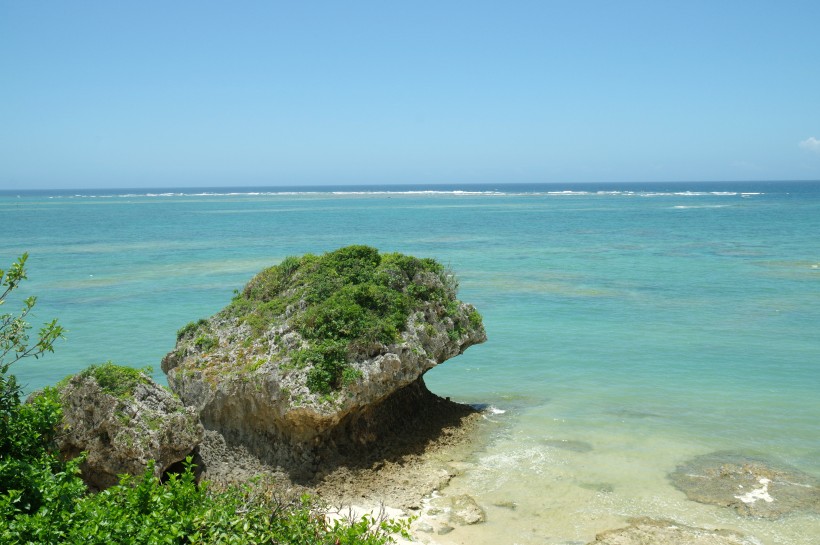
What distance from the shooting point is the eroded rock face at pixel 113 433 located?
9430mm

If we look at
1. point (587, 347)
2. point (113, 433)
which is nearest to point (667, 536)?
point (113, 433)

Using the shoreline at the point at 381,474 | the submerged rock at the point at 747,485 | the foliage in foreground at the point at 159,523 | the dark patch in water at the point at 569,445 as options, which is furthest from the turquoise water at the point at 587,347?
the foliage in foreground at the point at 159,523

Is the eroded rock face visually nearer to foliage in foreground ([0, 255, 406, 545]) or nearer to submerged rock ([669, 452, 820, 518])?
foliage in foreground ([0, 255, 406, 545])

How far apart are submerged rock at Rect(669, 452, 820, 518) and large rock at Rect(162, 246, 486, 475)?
15.1 feet

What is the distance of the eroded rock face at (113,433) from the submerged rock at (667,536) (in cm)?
577

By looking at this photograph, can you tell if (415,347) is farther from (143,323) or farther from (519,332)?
(143,323)

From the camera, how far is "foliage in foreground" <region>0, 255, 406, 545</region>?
6347mm

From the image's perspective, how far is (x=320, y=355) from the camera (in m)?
11.6

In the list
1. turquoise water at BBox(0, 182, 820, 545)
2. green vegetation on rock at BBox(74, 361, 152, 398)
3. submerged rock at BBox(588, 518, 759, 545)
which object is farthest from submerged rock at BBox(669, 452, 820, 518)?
green vegetation on rock at BBox(74, 361, 152, 398)

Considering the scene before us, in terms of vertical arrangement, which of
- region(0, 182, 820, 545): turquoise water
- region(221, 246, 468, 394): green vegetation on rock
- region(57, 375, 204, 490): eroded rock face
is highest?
region(221, 246, 468, 394): green vegetation on rock

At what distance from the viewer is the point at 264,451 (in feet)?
38.2

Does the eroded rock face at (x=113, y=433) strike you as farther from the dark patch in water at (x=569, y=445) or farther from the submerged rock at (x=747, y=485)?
the submerged rock at (x=747, y=485)

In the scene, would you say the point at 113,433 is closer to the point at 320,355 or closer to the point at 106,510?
the point at 106,510

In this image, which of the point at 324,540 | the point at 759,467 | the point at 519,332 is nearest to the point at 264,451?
the point at 324,540
